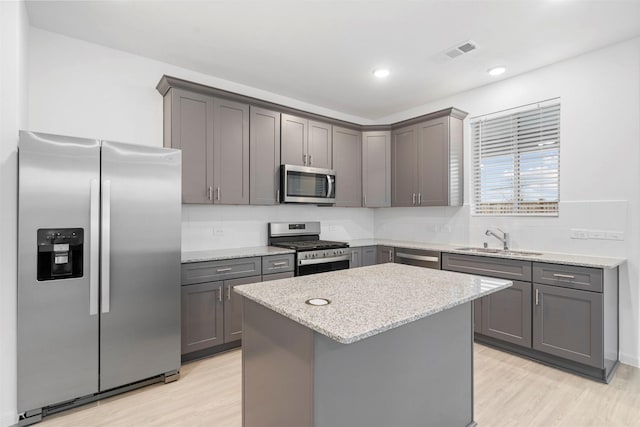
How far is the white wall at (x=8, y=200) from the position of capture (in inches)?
74.7

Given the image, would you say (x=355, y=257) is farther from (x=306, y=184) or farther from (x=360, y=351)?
(x=360, y=351)

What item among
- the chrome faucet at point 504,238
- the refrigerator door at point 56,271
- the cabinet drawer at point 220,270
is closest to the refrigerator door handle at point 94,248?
the refrigerator door at point 56,271

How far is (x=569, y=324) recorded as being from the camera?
262 cm

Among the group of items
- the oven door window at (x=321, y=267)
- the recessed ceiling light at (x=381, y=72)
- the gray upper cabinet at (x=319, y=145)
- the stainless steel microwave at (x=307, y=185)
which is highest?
the recessed ceiling light at (x=381, y=72)

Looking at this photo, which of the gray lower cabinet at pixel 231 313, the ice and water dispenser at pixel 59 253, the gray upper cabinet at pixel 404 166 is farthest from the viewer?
the gray upper cabinet at pixel 404 166

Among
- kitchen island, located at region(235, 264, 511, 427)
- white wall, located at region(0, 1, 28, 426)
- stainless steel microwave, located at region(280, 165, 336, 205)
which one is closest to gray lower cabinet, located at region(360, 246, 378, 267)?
stainless steel microwave, located at region(280, 165, 336, 205)

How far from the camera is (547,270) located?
2740mm

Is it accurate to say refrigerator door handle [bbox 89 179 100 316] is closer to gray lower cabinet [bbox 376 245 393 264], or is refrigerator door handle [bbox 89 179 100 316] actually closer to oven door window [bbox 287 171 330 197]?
oven door window [bbox 287 171 330 197]

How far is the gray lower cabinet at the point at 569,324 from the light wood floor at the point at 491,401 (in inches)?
7.3

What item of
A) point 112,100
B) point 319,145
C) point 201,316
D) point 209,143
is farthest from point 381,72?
point 201,316

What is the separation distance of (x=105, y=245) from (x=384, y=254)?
9.80ft

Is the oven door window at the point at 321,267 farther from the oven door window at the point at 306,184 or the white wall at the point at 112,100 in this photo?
the oven door window at the point at 306,184

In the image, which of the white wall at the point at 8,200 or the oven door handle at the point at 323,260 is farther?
the oven door handle at the point at 323,260

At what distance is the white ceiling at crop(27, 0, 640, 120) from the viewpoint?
7.58 ft
